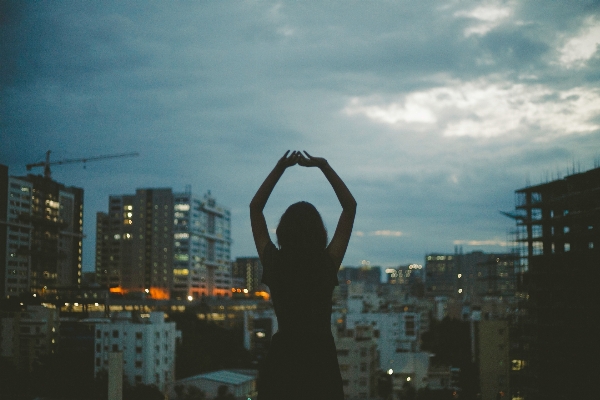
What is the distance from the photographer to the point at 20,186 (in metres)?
6.19

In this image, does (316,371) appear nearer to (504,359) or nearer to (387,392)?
(504,359)

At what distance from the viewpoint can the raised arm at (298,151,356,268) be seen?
70cm

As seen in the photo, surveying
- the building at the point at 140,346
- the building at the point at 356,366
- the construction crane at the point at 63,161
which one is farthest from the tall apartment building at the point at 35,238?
the construction crane at the point at 63,161

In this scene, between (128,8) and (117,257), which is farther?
(117,257)

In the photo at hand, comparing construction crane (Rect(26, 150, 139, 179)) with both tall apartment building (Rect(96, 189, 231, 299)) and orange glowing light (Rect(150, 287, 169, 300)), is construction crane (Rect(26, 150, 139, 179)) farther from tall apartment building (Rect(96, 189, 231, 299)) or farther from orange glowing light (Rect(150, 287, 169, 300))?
orange glowing light (Rect(150, 287, 169, 300))

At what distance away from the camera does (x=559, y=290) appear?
7.77 meters

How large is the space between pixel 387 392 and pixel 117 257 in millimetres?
15301

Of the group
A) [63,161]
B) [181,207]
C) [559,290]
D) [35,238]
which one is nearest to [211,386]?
[35,238]

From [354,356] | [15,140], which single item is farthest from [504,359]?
[15,140]

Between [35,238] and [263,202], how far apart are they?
7.12 m

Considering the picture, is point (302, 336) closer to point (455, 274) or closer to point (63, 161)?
point (63, 161)

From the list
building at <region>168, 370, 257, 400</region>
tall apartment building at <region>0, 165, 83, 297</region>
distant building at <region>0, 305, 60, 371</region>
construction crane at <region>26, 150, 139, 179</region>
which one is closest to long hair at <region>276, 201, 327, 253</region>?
tall apartment building at <region>0, 165, 83, 297</region>

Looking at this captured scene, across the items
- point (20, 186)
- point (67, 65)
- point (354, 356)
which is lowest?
point (354, 356)

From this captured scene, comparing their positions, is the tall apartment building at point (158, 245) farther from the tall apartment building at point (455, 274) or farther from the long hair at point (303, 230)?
the long hair at point (303, 230)
